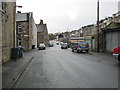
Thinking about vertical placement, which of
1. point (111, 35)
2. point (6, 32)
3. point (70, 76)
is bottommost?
point (70, 76)

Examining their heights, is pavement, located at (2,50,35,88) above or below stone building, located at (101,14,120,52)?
below

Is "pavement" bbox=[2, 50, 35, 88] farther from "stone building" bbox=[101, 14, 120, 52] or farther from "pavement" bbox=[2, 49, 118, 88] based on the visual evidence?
"stone building" bbox=[101, 14, 120, 52]

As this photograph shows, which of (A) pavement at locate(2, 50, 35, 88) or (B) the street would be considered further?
(A) pavement at locate(2, 50, 35, 88)

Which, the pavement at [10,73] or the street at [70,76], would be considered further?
the pavement at [10,73]

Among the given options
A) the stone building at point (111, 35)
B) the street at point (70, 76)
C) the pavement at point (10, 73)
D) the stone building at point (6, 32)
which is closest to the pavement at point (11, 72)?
the pavement at point (10, 73)

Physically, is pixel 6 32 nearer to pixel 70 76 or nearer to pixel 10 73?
pixel 10 73

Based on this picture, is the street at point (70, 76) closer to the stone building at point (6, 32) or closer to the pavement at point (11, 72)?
the pavement at point (11, 72)

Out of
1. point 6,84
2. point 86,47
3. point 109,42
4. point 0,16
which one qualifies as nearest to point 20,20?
point 86,47

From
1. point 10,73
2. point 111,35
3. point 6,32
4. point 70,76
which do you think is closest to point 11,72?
point 10,73

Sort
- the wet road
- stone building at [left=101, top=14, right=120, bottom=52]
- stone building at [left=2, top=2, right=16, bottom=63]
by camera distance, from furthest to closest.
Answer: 1. stone building at [left=101, top=14, right=120, bottom=52]
2. stone building at [left=2, top=2, right=16, bottom=63]
3. the wet road

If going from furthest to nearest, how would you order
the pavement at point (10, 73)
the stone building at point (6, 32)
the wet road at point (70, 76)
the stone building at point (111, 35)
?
→ the stone building at point (111, 35) < the stone building at point (6, 32) < the pavement at point (10, 73) < the wet road at point (70, 76)

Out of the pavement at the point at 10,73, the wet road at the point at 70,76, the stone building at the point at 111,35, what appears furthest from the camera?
the stone building at the point at 111,35

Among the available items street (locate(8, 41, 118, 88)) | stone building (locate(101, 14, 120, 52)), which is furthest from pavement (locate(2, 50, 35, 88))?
stone building (locate(101, 14, 120, 52))

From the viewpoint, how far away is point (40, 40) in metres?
61.0
